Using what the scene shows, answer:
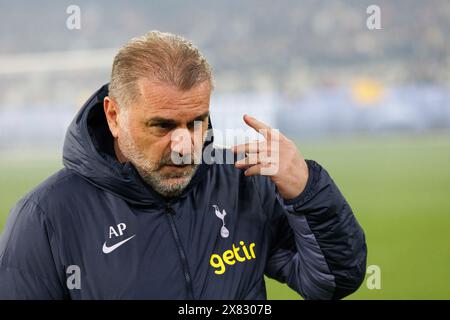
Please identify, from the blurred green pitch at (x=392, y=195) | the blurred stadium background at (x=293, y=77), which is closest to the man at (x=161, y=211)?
the blurred green pitch at (x=392, y=195)

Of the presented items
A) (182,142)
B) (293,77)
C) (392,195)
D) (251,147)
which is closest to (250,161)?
(251,147)

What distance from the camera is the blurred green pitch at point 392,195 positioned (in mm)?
5164

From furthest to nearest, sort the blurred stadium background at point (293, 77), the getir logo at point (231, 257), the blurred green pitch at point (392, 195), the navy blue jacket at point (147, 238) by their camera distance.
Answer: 1. the blurred stadium background at point (293, 77)
2. the blurred green pitch at point (392, 195)
3. the getir logo at point (231, 257)
4. the navy blue jacket at point (147, 238)

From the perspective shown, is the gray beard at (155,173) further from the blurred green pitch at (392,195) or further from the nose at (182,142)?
the blurred green pitch at (392,195)

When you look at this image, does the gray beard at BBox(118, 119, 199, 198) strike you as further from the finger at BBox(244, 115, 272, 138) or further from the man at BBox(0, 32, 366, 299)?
the finger at BBox(244, 115, 272, 138)

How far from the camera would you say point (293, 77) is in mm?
13852

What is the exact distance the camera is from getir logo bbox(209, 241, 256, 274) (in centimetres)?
174

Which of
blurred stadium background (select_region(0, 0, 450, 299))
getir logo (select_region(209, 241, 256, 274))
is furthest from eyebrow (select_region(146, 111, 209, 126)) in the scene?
blurred stadium background (select_region(0, 0, 450, 299))

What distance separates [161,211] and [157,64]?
36cm

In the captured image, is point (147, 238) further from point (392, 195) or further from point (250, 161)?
point (392, 195)

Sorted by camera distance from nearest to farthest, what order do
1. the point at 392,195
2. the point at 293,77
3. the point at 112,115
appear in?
the point at 112,115
the point at 392,195
the point at 293,77

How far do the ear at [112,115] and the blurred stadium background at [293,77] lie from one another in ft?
22.3

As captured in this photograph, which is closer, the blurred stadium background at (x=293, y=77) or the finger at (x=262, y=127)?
the finger at (x=262, y=127)
